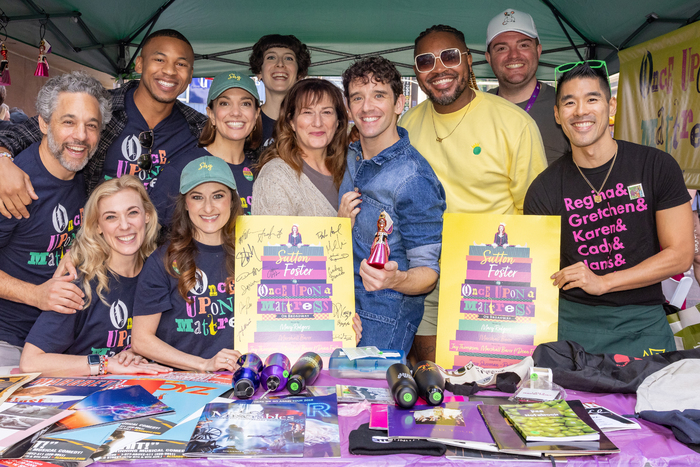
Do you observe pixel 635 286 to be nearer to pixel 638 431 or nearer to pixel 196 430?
pixel 638 431

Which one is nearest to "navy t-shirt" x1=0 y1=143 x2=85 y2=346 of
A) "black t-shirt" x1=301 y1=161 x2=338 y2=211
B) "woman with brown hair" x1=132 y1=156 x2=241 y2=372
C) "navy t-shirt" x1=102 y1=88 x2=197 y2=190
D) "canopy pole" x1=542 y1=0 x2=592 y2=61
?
"navy t-shirt" x1=102 y1=88 x2=197 y2=190

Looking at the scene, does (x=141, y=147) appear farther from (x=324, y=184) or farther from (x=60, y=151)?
(x=324, y=184)

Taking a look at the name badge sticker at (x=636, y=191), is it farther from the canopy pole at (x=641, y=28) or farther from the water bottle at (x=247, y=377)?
the canopy pole at (x=641, y=28)

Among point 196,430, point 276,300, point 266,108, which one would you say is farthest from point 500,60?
point 196,430

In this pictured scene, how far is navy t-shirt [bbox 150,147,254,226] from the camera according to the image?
9.75 feet

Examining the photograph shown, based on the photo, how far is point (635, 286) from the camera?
2176 millimetres

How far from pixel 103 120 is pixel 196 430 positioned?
2183 mm

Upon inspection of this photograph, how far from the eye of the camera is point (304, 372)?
179cm

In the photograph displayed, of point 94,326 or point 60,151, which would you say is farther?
point 60,151

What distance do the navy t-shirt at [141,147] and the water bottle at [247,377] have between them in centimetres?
187

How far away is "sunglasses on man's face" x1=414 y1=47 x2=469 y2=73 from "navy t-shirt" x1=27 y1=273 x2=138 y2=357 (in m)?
2.08
